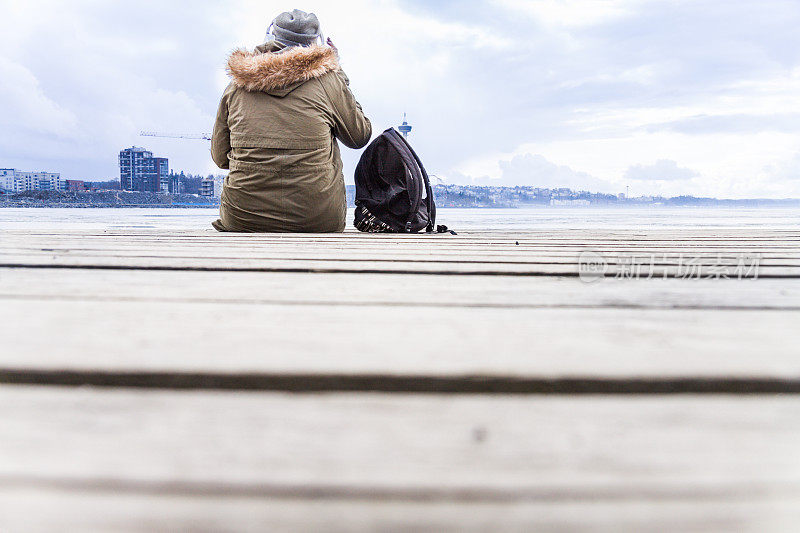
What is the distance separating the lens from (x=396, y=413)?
353mm

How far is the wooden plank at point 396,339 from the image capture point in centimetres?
42

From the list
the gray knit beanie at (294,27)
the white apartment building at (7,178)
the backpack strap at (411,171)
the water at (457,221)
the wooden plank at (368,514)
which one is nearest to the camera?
the wooden plank at (368,514)

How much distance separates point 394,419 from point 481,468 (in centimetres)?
7

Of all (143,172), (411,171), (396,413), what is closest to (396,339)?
(396,413)

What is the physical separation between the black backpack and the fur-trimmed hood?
1.35 ft

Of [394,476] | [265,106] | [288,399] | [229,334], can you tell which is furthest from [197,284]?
[265,106]

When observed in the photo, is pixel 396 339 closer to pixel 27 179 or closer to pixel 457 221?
pixel 457 221

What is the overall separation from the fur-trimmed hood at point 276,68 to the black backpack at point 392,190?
1.35ft

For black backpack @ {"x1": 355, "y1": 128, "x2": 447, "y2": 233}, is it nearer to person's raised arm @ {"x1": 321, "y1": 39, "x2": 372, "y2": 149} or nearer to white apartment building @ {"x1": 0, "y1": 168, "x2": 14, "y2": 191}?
person's raised arm @ {"x1": 321, "y1": 39, "x2": 372, "y2": 149}

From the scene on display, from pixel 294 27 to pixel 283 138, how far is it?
623 mm

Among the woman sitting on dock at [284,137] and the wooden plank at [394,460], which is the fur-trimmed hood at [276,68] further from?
the wooden plank at [394,460]

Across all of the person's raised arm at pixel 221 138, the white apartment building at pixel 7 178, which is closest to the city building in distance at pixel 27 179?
the white apartment building at pixel 7 178

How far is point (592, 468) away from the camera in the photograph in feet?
0.99

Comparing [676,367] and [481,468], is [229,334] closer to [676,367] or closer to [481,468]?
[481,468]
